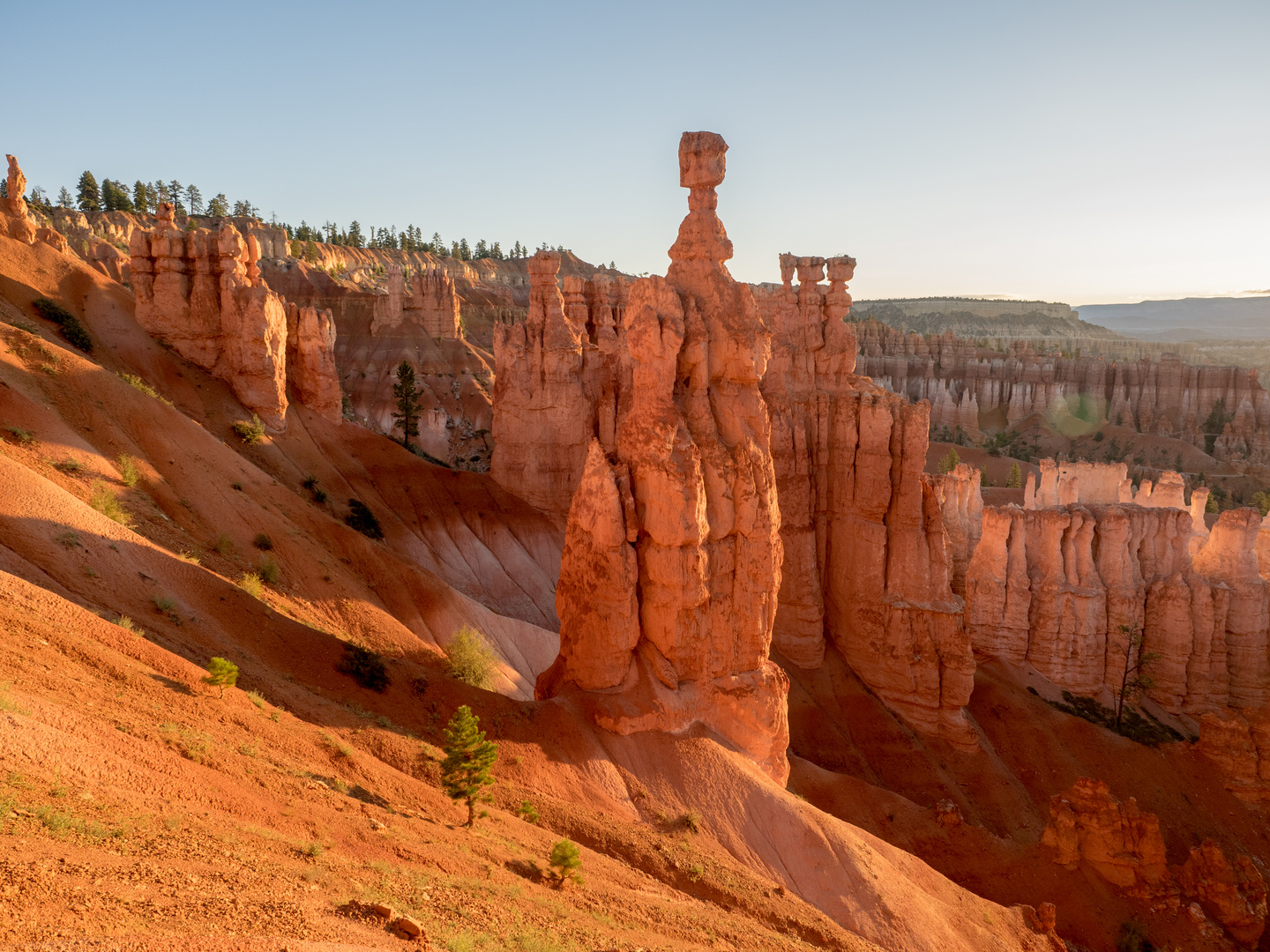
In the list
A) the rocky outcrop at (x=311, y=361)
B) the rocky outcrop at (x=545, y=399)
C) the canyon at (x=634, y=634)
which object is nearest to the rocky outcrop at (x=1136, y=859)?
the canyon at (x=634, y=634)

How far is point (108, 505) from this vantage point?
20.2m

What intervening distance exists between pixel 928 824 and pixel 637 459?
49.5 feet

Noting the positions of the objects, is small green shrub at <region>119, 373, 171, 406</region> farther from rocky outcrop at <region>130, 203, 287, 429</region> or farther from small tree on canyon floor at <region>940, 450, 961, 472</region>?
small tree on canyon floor at <region>940, 450, 961, 472</region>

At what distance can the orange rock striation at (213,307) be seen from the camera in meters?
34.4

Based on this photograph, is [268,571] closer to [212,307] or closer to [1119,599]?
[212,307]

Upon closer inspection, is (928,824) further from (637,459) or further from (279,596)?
(279,596)

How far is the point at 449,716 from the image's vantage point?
18016 millimetres

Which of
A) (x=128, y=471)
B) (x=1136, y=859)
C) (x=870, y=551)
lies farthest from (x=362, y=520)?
(x=1136, y=859)

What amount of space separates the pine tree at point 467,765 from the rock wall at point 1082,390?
342 ft

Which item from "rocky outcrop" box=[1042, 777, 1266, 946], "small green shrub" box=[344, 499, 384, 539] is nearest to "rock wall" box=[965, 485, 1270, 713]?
"rocky outcrop" box=[1042, 777, 1266, 946]

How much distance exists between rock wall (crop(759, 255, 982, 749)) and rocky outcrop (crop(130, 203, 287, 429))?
2243 centimetres

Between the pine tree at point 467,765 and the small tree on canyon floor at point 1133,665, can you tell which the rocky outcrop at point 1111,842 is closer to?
the small tree on canyon floor at point 1133,665

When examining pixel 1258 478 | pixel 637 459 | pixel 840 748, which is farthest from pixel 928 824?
pixel 1258 478

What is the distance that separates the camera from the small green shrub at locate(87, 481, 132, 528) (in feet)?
65.4
